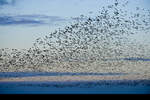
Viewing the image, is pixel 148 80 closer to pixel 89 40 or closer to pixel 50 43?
pixel 89 40

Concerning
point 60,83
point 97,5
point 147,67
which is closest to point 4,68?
point 60,83

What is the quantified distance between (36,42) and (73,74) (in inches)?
21.6

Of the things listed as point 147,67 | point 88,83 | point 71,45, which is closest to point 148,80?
point 147,67

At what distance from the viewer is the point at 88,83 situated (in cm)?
308

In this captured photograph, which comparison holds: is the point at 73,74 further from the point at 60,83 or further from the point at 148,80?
the point at 148,80

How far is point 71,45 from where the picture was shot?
3.13 m

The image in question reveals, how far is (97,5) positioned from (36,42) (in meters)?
0.79

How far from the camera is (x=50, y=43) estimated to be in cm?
311

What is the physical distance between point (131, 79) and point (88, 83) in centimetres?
48

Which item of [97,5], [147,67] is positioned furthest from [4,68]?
[147,67]

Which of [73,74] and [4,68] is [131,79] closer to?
[73,74]

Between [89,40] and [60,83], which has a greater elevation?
[89,40]
